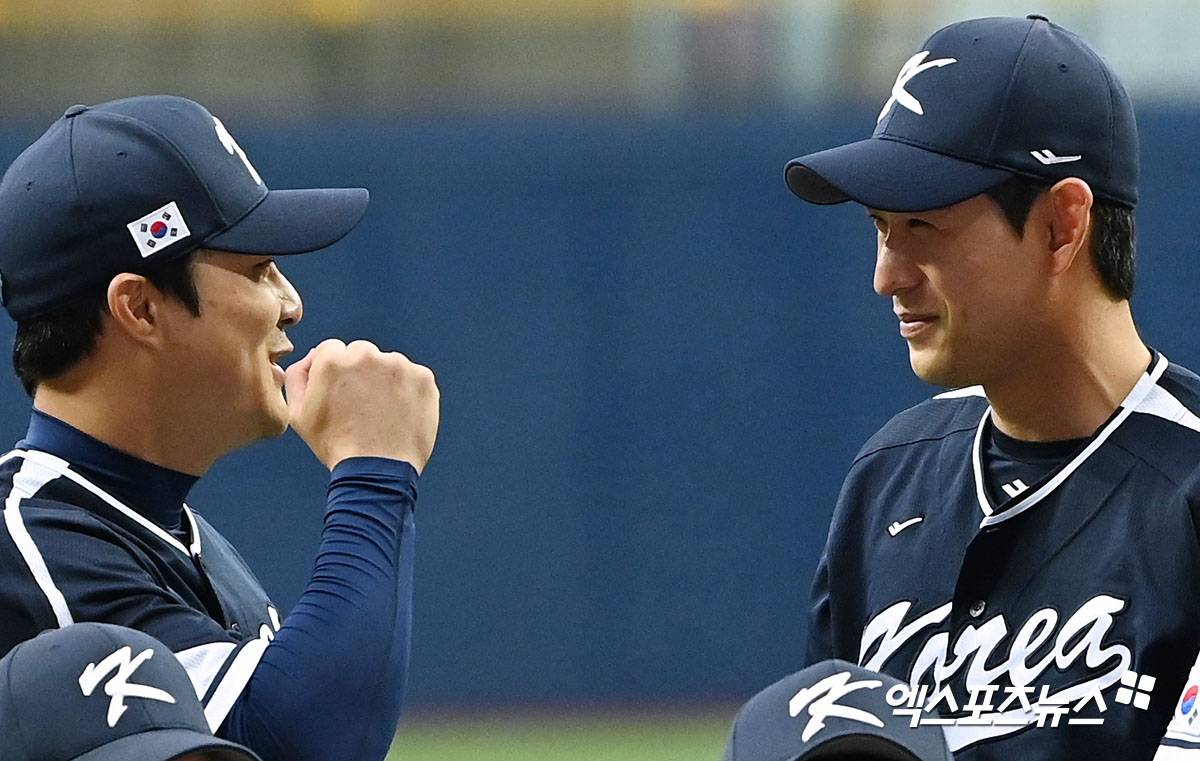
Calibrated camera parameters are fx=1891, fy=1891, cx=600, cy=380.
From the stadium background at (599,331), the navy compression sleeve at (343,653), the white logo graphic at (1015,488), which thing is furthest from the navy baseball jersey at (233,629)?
the stadium background at (599,331)

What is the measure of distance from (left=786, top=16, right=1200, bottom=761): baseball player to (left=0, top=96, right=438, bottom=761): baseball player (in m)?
0.73

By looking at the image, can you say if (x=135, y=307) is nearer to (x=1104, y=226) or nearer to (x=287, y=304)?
(x=287, y=304)

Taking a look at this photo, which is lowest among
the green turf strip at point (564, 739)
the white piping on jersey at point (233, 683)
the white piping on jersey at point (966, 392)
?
the green turf strip at point (564, 739)

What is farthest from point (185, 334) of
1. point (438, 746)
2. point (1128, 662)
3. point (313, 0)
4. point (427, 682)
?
point (313, 0)

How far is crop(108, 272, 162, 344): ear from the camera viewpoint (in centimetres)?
267

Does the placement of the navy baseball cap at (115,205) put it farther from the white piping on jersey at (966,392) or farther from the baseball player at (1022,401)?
the white piping on jersey at (966,392)

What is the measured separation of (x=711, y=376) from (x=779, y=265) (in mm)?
658

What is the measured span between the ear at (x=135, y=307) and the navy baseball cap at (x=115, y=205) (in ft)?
0.07

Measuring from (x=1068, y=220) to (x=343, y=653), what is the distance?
46.5 inches

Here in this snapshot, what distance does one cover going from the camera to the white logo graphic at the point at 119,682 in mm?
1988

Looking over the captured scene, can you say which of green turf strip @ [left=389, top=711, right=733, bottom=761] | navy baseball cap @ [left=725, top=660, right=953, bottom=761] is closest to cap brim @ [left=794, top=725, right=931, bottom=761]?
navy baseball cap @ [left=725, top=660, right=953, bottom=761]

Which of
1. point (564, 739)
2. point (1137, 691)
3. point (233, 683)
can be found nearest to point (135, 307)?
point (233, 683)

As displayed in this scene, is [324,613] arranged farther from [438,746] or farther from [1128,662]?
[438,746]

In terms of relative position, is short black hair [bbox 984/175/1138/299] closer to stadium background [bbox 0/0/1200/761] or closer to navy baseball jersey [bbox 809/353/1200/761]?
navy baseball jersey [bbox 809/353/1200/761]
